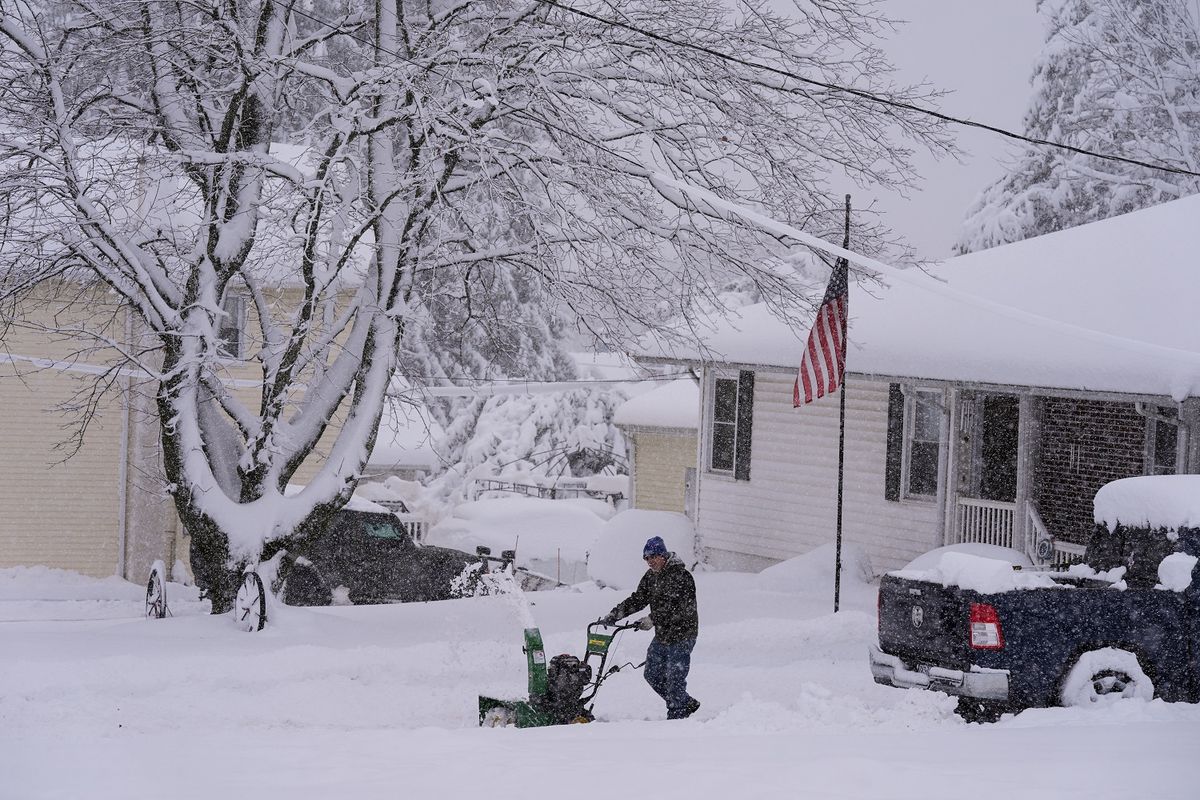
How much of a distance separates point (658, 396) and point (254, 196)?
2206 centimetres

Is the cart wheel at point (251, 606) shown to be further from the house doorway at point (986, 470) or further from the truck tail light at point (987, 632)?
the house doorway at point (986, 470)

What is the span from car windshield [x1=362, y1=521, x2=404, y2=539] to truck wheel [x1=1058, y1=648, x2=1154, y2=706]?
420 inches

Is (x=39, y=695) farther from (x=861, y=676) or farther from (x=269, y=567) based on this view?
(x=861, y=676)

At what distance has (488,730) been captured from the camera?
25.1 feet

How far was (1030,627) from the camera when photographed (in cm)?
896

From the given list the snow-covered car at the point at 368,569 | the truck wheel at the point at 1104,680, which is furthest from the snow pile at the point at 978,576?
the snow-covered car at the point at 368,569

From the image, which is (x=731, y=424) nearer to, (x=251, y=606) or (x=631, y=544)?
(x=631, y=544)

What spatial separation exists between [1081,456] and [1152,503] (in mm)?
7690

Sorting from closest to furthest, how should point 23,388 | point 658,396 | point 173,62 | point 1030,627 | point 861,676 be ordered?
point 1030,627 → point 861,676 → point 173,62 → point 23,388 → point 658,396

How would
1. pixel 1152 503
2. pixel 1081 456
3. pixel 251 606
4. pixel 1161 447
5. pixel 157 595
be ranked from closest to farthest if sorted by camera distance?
pixel 1152 503 < pixel 251 606 < pixel 157 595 < pixel 1161 447 < pixel 1081 456

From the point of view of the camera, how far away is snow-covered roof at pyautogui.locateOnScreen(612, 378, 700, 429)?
32.2 m

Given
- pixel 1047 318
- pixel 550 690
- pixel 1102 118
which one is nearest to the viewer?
pixel 550 690

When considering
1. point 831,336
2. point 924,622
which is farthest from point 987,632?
point 831,336

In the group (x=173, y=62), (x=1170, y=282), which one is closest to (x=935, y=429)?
(x=1170, y=282)
